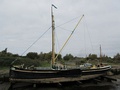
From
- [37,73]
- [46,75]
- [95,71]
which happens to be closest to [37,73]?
[37,73]

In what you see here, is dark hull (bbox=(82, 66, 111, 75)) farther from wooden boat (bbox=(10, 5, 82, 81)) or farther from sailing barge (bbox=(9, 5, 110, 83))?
wooden boat (bbox=(10, 5, 82, 81))

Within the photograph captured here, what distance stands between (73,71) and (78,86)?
2428mm

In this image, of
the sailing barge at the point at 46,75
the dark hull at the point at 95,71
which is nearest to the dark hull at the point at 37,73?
the sailing barge at the point at 46,75

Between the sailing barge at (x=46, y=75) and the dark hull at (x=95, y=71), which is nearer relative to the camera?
the sailing barge at (x=46, y=75)

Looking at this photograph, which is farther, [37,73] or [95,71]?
[95,71]

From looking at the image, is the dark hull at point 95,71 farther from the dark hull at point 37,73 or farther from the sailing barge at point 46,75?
the dark hull at point 37,73

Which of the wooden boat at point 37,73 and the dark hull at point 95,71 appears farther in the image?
the dark hull at point 95,71

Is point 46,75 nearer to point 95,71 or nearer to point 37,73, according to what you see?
point 37,73

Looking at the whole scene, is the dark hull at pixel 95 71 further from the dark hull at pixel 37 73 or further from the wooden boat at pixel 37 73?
the dark hull at pixel 37 73

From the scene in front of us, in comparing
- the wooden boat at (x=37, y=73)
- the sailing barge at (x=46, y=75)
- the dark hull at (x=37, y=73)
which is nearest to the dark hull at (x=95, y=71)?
the sailing barge at (x=46, y=75)

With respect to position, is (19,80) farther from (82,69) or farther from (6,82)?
(82,69)

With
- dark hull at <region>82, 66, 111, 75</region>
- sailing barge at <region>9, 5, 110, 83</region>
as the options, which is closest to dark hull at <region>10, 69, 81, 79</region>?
sailing barge at <region>9, 5, 110, 83</region>

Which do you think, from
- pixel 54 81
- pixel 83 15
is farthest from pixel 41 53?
pixel 54 81

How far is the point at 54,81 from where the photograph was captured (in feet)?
88.2
